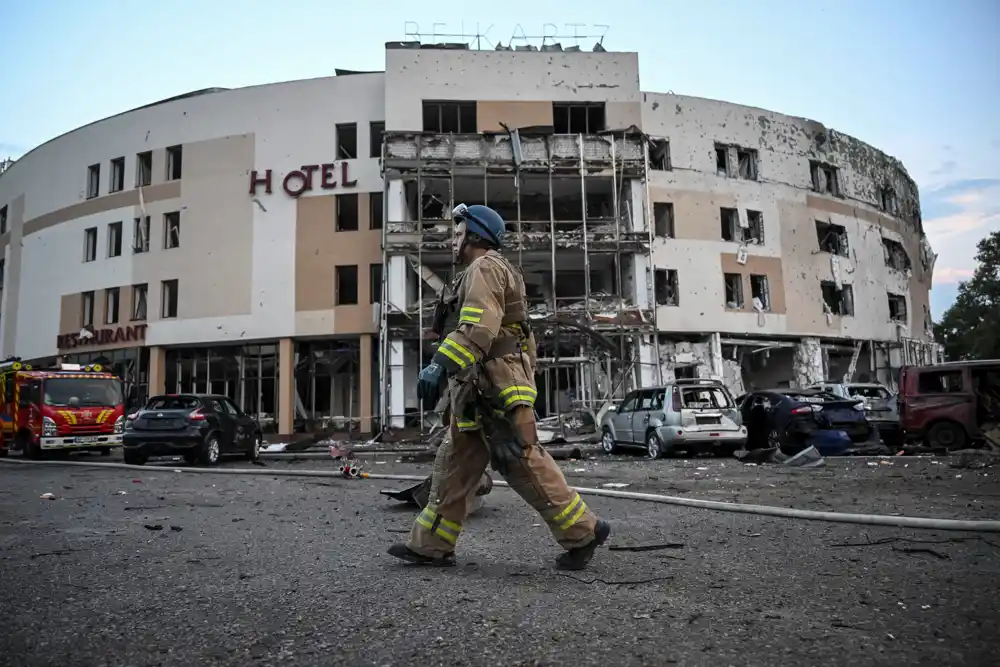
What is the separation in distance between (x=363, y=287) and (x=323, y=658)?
24910 mm

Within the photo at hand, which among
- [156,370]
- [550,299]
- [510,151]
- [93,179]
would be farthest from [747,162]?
[93,179]

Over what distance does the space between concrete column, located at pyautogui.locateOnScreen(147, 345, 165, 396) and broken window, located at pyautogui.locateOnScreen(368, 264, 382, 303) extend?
9441 millimetres

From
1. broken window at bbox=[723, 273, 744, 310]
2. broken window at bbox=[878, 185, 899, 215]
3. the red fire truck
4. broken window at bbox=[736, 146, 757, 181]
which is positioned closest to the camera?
the red fire truck

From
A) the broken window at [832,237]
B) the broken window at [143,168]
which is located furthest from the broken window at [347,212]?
the broken window at [832,237]

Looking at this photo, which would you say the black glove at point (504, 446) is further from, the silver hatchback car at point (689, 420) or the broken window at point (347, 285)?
the broken window at point (347, 285)

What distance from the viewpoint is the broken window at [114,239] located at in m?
30.6

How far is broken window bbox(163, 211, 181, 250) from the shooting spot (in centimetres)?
2936

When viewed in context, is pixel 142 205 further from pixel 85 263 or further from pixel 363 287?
pixel 363 287

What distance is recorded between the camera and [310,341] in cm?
2777

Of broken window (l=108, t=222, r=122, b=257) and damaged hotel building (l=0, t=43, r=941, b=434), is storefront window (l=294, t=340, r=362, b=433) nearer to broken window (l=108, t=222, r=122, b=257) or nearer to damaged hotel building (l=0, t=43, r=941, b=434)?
damaged hotel building (l=0, t=43, r=941, b=434)

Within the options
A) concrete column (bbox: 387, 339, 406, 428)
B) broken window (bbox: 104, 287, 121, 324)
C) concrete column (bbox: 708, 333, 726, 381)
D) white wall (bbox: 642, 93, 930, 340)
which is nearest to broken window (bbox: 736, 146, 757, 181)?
white wall (bbox: 642, 93, 930, 340)

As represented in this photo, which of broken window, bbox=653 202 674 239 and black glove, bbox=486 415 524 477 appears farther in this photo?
broken window, bbox=653 202 674 239

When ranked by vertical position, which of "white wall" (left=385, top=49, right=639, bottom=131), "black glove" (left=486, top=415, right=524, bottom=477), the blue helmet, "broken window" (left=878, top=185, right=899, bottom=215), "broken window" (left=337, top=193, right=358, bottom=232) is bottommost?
"black glove" (left=486, top=415, right=524, bottom=477)

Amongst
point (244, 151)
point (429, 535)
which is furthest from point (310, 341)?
point (429, 535)
